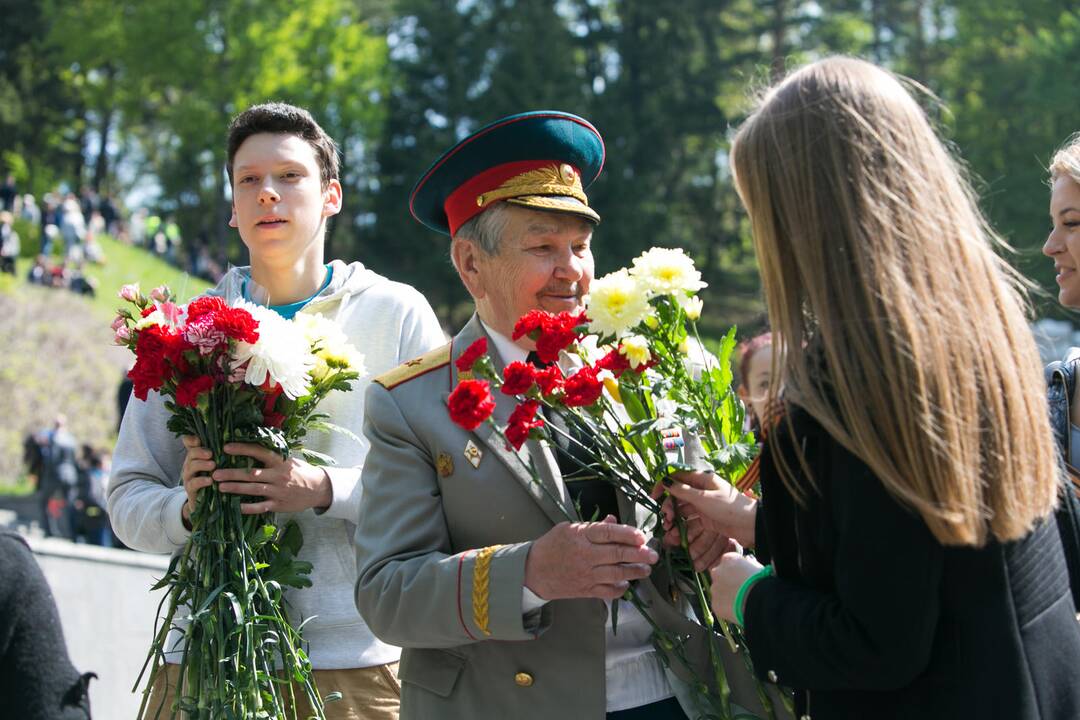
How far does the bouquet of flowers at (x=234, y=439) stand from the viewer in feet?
10.9

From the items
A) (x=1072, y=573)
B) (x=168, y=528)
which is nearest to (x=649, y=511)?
(x=1072, y=573)

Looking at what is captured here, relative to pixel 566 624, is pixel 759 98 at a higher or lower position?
higher

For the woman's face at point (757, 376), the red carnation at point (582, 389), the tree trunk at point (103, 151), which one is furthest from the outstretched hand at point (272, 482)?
the tree trunk at point (103, 151)

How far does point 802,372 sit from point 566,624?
3.35 ft

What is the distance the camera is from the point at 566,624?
2.95m

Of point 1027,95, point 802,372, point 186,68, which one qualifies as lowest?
point 802,372

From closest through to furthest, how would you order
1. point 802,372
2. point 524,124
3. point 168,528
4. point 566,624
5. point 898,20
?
point 802,372, point 566,624, point 524,124, point 168,528, point 898,20

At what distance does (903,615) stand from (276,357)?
1.82 m

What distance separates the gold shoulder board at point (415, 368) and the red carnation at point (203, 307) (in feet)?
1.71

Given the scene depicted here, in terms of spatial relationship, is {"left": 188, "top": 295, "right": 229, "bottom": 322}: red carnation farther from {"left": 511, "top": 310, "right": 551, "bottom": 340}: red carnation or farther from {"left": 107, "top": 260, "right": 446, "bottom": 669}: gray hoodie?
{"left": 511, "top": 310, "right": 551, "bottom": 340}: red carnation

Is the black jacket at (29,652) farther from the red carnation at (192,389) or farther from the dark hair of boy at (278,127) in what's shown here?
the dark hair of boy at (278,127)

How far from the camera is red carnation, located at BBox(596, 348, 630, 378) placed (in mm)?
2736

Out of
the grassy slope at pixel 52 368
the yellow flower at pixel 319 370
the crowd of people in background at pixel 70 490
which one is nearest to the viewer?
the yellow flower at pixel 319 370

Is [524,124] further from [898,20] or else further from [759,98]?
[898,20]
